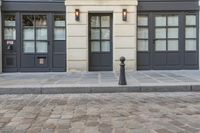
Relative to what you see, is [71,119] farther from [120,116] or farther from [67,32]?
[67,32]

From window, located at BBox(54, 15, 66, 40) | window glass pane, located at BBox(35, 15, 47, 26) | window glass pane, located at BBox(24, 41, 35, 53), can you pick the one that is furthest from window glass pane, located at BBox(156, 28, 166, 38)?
window glass pane, located at BBox(24, 41, 35, 53)

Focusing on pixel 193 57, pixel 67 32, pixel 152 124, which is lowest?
pixel 152 124

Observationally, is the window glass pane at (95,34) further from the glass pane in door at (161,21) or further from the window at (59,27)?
the glass pane in door at (161,21)

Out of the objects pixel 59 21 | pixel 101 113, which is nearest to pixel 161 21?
pixel 59 21

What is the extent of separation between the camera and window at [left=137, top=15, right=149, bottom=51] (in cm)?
1717

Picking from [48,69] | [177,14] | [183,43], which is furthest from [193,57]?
[48,69]

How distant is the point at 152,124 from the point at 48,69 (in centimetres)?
1048

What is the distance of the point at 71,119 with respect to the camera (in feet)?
24.9

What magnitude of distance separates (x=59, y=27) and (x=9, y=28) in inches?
81.2

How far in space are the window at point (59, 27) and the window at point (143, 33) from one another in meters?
3.15

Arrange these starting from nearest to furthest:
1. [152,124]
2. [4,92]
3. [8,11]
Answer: [152,124] → [4,92] → [8,11]

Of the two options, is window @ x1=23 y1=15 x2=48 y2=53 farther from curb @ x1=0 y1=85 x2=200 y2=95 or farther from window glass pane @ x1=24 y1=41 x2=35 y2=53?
curb @ x1=0 y1=85 x2=200 y2=95

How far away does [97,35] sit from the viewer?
17250mm

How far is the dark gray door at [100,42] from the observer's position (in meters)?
17.2
